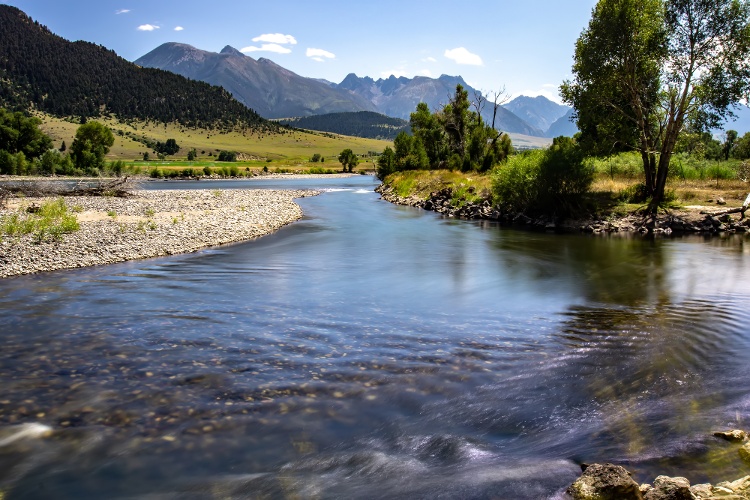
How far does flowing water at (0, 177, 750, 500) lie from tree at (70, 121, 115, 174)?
97.0 metres

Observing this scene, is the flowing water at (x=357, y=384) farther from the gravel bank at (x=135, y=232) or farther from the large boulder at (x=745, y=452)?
the gravel bank at (x=135, y=232)

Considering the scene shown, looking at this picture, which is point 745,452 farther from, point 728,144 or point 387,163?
point 387,163

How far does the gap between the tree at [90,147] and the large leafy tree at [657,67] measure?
301ft

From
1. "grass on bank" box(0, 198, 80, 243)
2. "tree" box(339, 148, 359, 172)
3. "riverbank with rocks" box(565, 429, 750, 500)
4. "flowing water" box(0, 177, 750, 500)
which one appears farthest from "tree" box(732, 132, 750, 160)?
"tree" box(339, 148, 359, 172)

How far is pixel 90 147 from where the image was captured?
4547 inches

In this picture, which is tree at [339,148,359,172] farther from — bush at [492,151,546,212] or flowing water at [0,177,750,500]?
flowing water at [0,177,750,500]

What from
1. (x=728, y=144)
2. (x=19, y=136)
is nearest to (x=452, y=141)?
(x=728, y=144)

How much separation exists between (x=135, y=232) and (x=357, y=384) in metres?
23.5

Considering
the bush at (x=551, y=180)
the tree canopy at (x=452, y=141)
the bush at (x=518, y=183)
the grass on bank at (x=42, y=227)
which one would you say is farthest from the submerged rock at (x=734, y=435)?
the tree canopy at (x=452, y=141)

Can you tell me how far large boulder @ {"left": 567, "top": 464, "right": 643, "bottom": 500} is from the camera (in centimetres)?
626

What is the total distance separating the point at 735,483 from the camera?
6.41m

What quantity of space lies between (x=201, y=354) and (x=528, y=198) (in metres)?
35.6

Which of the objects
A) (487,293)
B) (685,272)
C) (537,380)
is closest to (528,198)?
(685,272)

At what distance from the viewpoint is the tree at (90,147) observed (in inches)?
4318
